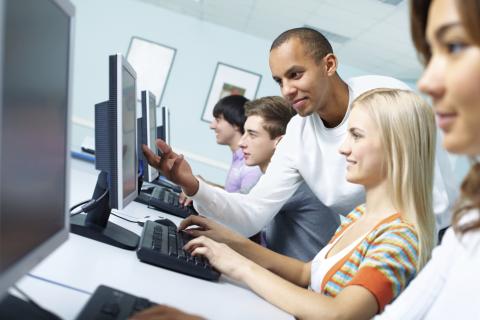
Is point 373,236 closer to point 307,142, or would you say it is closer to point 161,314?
point 161,314

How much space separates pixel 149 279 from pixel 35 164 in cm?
43

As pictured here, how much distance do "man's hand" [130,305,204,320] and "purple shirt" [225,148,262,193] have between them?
194cm

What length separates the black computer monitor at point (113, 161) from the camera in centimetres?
112

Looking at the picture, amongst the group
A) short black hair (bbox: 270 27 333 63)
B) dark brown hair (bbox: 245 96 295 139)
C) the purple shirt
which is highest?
short black hair (bbox: 270 27 333 63)

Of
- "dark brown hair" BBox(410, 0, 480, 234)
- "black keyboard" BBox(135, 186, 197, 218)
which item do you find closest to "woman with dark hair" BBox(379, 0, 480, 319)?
"dark brown hair" BBox(410, 0, 480, 234)

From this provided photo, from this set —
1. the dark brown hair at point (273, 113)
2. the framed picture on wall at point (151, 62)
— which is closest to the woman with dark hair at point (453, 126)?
the dark brown hair at point (273, 113)

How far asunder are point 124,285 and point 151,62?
5.37 m

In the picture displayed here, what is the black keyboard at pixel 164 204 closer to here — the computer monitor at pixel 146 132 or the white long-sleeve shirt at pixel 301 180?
the computer monitor at pixel 146 132

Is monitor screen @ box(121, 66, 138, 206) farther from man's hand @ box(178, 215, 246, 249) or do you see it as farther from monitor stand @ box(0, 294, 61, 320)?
monitor stand @ box(0, 294, 61, 320)

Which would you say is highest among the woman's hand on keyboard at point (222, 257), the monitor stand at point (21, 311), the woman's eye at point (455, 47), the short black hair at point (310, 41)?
the short black hair at point (310, 41)

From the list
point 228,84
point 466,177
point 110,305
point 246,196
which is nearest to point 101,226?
point 110,305

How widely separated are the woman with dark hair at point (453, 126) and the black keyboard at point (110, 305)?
470 millimetres

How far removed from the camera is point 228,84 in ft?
20.0

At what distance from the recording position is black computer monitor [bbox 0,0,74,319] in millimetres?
551
